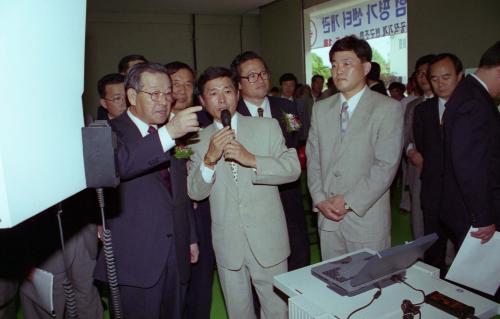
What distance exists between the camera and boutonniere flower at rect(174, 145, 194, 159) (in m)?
2.03

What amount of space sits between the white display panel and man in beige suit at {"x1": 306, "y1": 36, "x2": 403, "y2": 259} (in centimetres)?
169

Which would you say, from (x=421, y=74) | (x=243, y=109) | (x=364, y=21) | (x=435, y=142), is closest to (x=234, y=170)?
(x=243, y=109)

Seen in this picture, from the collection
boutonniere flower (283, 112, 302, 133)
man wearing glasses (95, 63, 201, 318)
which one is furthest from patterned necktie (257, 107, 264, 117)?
man wearing glasses (95, 63, 201, 318)

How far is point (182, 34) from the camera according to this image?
11.6m

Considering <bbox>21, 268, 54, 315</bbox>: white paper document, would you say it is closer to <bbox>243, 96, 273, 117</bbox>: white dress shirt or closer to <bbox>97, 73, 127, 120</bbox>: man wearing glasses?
<bbox>97, 73, 127, 120</bbox>: man wearing glasses

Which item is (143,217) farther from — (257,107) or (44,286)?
(257,107)

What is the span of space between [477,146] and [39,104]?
2.30m

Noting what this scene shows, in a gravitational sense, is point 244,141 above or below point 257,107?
below

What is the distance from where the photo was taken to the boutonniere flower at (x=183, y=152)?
203 centimetres

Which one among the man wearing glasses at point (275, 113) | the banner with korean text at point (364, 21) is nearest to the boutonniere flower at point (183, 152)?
→ the man wearing glasses at point (275, 113)

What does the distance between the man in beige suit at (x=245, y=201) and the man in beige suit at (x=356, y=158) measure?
297 mm

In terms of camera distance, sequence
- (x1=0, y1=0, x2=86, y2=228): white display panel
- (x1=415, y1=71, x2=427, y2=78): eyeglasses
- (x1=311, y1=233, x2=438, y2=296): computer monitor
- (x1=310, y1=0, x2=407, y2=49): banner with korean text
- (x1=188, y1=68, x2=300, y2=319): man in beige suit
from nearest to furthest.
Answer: (x1=0, y1=0, x2=86, y2=228): white display panel, (x1=311, y1=233, x2=438, y2=296): computer monitor, (x1=188, y1=68, x2=300, y2=319): man in beige suit, (x1=415, y1=71, x2=427, y2=78): eyeglasses, (x1=310, y1=0, x2=407, y2=49): banner with korean text

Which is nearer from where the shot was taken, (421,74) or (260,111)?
(260,111)

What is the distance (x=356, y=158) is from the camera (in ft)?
7.41
